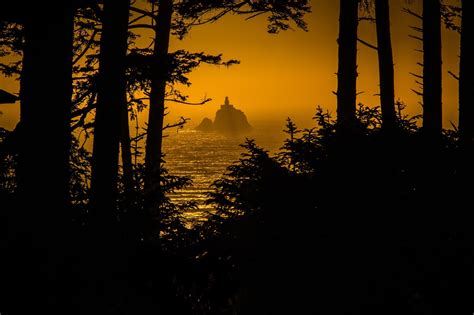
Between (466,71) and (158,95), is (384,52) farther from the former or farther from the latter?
(158,95)

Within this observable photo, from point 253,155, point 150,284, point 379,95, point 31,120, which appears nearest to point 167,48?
point 379,95

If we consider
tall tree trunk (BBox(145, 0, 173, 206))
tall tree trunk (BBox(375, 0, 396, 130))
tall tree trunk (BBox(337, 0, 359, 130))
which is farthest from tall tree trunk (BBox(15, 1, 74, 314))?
tall tree trunk (BBox(375, 0, 396, 130))

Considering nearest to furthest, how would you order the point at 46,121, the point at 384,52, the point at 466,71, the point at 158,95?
the point at 46,121 < the point at 466,71 < the point at 158,95 < the point at 384,52

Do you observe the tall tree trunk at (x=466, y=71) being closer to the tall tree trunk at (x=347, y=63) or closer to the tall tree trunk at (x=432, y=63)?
the tall tree trunk at (x=432, y=63)

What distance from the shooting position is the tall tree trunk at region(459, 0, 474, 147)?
8609 mm

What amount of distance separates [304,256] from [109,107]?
3270mm

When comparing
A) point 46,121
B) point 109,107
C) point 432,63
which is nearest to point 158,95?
point 109,107

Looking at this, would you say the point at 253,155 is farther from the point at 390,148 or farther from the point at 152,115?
the point at 152,115

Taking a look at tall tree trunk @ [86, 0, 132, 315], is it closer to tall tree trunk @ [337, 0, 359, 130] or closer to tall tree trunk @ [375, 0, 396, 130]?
tall tree trunk @ [337, 0, 359, 130]

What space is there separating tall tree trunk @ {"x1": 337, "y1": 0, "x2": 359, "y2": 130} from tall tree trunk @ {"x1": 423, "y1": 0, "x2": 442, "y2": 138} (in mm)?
1622

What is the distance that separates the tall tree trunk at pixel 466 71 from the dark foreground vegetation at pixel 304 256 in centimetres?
436

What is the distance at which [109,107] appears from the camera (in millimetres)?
5551

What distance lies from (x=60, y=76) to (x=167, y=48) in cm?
761

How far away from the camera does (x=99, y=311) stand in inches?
138
